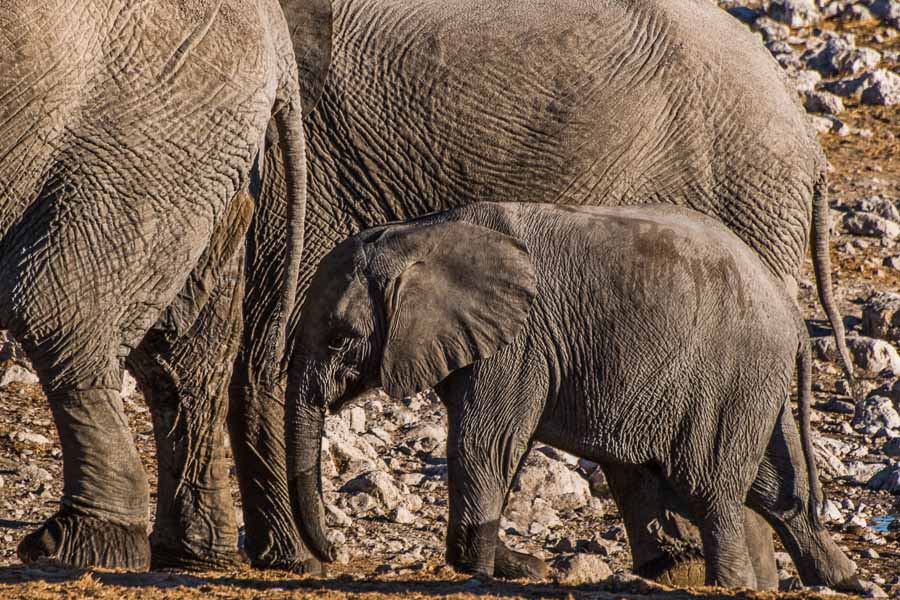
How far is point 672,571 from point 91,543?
1849 millimetres

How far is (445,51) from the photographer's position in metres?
5.89

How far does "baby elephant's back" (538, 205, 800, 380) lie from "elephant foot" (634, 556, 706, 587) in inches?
30.0

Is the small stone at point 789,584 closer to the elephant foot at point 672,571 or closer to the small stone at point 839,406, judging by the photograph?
the elephant foot at point 672,571

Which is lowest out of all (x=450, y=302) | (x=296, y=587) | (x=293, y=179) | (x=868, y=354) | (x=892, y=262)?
(x=296, y=587)

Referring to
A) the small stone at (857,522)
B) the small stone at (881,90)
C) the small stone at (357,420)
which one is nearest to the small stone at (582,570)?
the small stone at (857,522)

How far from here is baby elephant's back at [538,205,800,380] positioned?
5484mm

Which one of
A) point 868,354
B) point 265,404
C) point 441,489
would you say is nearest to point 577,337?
point 265,404

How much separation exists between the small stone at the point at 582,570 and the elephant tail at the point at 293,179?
1194 mm

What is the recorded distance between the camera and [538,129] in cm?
589

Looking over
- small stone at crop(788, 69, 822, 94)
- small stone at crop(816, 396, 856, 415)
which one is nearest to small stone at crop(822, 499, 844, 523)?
small stone at crop(816, 396, 856, 415)

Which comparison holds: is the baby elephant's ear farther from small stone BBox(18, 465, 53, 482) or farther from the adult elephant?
small stone BBox(18, 465, 53, 482)

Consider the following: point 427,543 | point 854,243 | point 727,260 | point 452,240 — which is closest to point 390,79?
point 452,240

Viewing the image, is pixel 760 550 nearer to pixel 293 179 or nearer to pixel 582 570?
pixel 582 570

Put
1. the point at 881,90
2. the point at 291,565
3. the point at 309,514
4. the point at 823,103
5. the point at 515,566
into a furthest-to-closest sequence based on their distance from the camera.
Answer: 1. the point at 881,90
2. the point at 823,103
3. the point at 515,566
4. the point at 291,565
5. the point at 309,514
